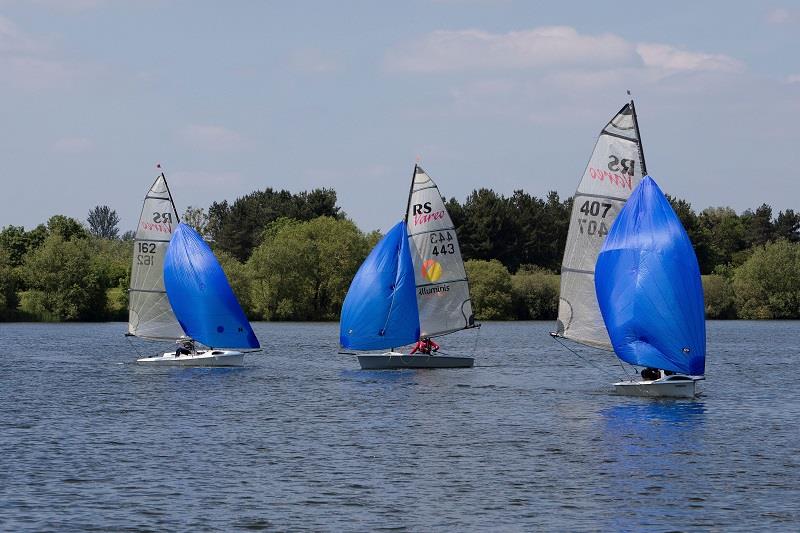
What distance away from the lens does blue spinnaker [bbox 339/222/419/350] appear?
2507 inches

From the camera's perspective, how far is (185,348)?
220ft

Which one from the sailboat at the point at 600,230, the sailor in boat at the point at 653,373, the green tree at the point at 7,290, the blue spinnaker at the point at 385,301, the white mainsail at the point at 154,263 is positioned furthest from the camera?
the green tree at the point at 7,290

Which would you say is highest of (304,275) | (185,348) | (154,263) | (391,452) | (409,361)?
(304,275)

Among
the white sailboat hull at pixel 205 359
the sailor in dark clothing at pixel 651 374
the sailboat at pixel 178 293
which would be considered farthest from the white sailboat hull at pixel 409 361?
the sailor in dark clothing at pixel 651 374

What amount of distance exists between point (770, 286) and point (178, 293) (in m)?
109

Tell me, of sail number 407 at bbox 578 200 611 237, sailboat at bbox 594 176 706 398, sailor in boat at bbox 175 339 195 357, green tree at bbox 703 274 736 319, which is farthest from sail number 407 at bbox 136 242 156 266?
green tree at bbox 703 274 736 319

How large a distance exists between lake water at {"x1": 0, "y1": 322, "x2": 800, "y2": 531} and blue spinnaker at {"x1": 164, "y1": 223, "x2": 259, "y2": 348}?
2610mm

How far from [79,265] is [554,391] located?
325ft

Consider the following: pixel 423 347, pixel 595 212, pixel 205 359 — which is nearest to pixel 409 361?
pixel 423 347

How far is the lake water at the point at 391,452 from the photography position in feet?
98.0

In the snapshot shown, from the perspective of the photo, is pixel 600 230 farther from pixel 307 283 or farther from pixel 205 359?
pixel 307 283

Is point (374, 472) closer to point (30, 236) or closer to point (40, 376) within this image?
point (40, 376)

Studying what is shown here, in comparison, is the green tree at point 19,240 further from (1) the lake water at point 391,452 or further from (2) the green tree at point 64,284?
(1) the lake water at point 391,452

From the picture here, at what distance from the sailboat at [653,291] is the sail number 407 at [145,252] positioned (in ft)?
97.1
